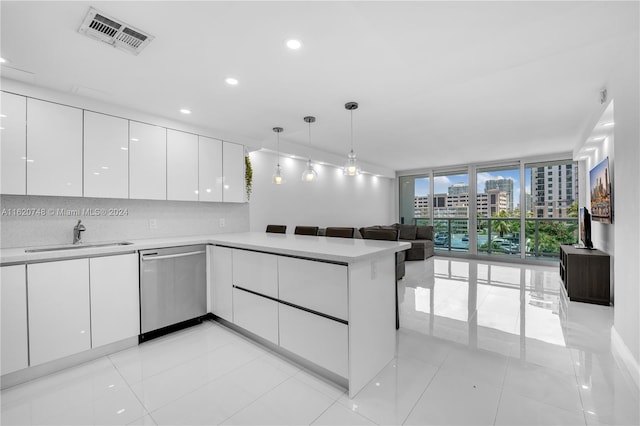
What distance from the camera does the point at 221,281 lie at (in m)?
3.03

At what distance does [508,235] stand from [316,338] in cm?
692

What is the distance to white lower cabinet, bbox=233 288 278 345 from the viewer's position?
2.42m

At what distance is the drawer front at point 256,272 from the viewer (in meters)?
2.43

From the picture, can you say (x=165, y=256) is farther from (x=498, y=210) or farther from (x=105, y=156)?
(x=498, y=210)

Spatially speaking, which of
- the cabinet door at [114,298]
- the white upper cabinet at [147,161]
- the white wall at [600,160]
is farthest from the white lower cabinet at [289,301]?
the white wall at [600,160]

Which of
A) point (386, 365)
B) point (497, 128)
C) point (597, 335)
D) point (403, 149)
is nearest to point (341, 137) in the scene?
point (403, 149)

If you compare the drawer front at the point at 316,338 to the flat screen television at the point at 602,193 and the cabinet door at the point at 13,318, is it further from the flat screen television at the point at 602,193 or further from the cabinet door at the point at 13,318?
the flat screen television at the point at 602,193

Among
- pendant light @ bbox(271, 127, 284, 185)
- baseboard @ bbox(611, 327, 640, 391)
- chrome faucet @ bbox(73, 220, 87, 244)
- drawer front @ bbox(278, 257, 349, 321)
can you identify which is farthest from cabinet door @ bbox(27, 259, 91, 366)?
baseboard @ bbox(611, 327, 640, 391)

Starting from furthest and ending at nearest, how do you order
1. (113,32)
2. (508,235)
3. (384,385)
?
(508,235) → (384,385) → (113,32)

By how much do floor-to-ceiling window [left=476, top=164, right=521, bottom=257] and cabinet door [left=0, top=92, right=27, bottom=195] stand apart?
847 centimetres

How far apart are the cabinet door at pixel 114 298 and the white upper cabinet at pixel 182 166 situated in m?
1.03

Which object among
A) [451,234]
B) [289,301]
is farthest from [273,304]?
[451,234]

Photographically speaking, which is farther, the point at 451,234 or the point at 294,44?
the point at 451,234

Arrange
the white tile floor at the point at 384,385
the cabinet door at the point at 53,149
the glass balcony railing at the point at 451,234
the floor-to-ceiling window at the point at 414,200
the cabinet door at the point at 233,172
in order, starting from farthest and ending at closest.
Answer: the floor-to-ceiling window at the point at 414,200 < the glass balcony railing at the point at 451,234 < the cabinet door at the point at 233,172 < the cabinet door at the point at 53,149 < the white tile floor at the point at 384,385
